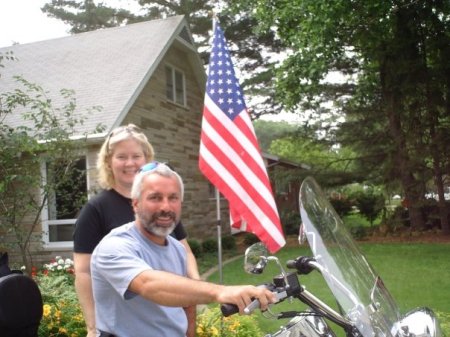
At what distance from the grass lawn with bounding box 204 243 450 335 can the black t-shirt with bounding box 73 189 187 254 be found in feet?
11.4

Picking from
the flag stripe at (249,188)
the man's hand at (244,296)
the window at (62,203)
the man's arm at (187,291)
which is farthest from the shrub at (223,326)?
the window at (62,203)

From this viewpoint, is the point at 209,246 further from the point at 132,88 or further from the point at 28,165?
the point at 28,165

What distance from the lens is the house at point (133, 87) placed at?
35.5 feet

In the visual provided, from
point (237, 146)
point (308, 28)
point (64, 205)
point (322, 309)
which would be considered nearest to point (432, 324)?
point (322, 309)

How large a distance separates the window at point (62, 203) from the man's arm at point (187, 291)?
255 inches

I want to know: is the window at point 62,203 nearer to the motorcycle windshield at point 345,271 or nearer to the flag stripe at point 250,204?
the flag stripe at point 250,204

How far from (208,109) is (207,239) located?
9.39m

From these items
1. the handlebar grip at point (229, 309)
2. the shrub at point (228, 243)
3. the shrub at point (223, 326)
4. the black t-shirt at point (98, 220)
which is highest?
the black t-shirt at point (98, 220)

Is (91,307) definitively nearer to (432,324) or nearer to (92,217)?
(92,217)

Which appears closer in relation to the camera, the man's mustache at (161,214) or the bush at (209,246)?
the man's mustache at (161,214)

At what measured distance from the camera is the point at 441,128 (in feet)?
47.7

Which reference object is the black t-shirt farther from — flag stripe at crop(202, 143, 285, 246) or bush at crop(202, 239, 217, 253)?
bush at crop(202, 239, 217, 253)

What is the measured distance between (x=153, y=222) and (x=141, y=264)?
18cm

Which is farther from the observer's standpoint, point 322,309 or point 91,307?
point 91,307
